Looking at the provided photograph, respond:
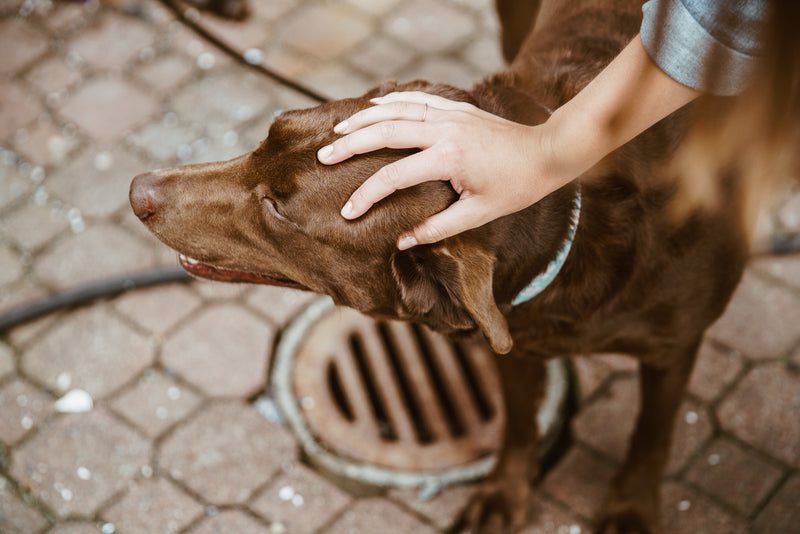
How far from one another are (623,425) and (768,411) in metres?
0.56

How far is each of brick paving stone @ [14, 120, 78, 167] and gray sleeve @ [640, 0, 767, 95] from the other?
3217 millimetres

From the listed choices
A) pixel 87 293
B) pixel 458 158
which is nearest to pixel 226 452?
pixel 87 293

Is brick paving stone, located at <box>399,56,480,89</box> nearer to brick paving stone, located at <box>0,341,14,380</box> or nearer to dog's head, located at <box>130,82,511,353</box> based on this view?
dog's head, located at <box>130,82,511,353</box>

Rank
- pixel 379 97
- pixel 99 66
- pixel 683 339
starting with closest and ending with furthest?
pixel 379 97 < pixel 683 339 < pixel 99 66

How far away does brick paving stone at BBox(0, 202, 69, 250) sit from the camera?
3.72 meters

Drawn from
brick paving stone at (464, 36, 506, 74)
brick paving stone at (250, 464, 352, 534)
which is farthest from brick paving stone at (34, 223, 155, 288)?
brick paving stone at (464, 36, 506, 74)

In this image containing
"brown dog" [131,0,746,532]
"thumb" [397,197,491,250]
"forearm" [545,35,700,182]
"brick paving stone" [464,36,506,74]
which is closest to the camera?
"forearm" [545,35,700,182]

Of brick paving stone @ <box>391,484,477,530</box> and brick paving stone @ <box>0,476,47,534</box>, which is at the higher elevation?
brick paving stone @ <box>391,484,477,530</box>

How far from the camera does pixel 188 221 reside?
2221 mm

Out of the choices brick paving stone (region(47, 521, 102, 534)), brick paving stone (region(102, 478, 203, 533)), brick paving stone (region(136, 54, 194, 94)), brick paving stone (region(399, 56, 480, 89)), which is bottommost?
brick paving stone (region(47, 521, 102, 534))

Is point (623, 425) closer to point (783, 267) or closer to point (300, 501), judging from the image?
point (783, 267)

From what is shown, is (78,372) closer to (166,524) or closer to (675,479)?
(166,524)

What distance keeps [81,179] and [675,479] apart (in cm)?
296

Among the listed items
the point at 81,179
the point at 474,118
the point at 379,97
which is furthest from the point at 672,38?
the point at 81,179
